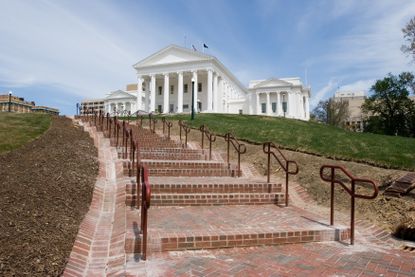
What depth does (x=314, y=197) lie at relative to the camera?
733cm

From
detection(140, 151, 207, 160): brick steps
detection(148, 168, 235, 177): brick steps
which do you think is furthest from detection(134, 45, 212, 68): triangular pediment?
detection(148, 168, 235, 177): brick steps

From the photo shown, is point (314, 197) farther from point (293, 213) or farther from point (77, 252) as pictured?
point (77, 252)

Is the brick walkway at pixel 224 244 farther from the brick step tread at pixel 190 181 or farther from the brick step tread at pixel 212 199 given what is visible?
the brick step tread at pixel 190 181

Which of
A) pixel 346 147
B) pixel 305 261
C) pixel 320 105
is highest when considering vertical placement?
pixel 320 105

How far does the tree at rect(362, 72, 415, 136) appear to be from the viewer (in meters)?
55.1

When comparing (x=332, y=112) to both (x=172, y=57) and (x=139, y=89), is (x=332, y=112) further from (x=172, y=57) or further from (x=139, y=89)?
(x=139, y=89)

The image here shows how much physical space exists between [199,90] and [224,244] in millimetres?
62707

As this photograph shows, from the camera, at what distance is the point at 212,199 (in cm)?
637

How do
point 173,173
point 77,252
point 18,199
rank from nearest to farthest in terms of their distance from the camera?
1. point 77,252
2. point 18,199
3. point 173,173

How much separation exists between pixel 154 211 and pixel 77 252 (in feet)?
6.16

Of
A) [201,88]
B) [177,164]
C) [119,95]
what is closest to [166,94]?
[201,88]

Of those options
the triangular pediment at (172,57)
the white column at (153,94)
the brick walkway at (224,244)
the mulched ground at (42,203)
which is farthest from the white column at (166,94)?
the brick walkway at (224,244)

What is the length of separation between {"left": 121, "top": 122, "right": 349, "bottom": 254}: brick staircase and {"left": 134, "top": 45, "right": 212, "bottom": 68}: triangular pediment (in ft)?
174

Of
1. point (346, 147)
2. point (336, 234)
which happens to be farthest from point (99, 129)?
point (336, 234)
